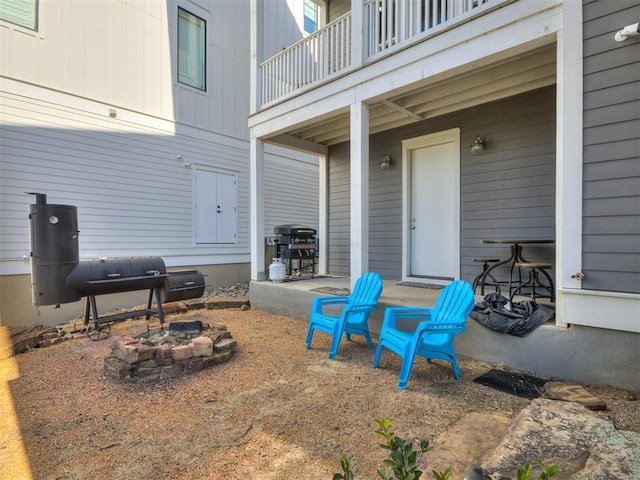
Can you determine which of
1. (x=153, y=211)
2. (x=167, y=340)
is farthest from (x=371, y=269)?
(x=153, y=211)

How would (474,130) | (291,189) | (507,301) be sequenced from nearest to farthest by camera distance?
(507,301) < (474,130) < (291,189)

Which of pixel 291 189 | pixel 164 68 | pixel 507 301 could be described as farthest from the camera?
pixel 291 189

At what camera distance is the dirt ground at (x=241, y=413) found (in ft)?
6.01

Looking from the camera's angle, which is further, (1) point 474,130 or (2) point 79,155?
(2) point 79,155

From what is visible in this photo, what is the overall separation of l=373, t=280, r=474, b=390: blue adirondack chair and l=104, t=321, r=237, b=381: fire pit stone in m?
1.52

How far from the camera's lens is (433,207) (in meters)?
5.30

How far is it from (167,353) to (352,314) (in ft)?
5.86

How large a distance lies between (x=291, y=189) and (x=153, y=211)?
3.61m

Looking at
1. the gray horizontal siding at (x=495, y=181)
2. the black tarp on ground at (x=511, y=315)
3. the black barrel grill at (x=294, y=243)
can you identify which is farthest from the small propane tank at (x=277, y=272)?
the black tarp on ground at (x=511, y=315)

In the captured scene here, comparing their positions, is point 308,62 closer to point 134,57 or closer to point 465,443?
point 134,57

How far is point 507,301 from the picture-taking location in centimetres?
329

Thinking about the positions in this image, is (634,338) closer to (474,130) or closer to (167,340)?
(474,130)

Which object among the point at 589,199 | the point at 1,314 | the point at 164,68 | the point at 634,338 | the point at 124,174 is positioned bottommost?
the point at 1,314

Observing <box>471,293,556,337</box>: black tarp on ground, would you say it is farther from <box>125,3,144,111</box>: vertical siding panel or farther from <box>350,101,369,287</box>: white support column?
<box>125,3,144,111</box>: vertical siding panel
